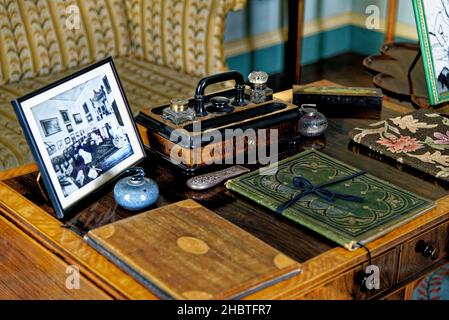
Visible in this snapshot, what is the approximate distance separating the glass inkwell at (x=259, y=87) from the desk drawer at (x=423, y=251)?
1.62ft

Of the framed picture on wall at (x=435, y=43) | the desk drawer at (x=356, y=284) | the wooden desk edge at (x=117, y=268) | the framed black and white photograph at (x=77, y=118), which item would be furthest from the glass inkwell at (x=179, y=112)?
the framed picture on wall at (x=435, y=43)

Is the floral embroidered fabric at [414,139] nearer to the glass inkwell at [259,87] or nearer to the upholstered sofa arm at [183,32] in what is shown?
the glass inkwell at [259,87]

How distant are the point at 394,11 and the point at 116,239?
2922 mm

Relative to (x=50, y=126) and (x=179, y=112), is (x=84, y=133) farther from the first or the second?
(x=179, y=112)

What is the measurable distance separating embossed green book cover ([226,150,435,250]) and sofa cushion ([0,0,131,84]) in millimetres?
1195

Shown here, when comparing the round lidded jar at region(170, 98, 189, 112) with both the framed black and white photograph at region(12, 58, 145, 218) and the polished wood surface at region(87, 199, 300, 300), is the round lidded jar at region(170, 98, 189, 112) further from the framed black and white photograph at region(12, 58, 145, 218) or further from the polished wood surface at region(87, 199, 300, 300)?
the polished wood surface at region(87, 199, 300, 300)

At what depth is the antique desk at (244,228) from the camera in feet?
3.97

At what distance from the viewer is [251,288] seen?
1.13 metres

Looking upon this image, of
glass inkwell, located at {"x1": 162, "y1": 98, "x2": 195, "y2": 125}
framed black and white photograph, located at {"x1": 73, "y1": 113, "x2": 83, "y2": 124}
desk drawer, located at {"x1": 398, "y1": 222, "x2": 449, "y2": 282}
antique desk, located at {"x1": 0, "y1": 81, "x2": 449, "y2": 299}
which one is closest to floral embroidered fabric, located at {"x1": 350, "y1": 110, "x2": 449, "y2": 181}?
antique desk, located at {"x1": 0, "y1": 81, "x2": 449, "y2": 299}

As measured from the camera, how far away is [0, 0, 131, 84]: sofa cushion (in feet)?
7.83

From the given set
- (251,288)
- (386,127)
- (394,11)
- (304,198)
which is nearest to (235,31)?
(394,11)

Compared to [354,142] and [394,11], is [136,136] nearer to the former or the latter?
[354,142]

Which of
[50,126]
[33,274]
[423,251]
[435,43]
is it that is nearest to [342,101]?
[435,43]
